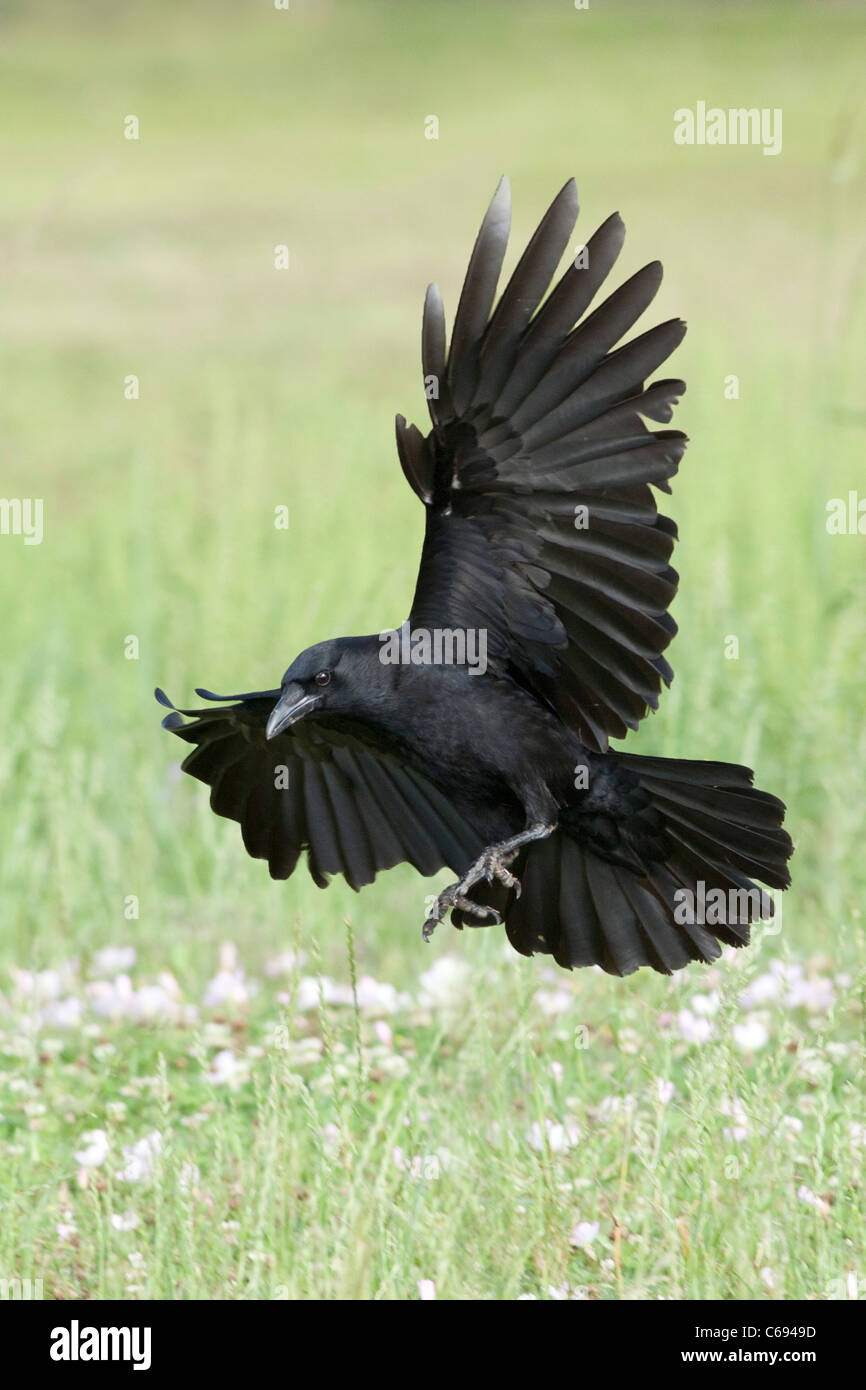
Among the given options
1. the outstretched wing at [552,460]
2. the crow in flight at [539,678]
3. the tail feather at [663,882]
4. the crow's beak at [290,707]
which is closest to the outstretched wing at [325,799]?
the crow in flight at [539,678]

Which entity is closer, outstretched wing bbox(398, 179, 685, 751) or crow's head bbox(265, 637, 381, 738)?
outstretched wing bbox(398, 179, 685, 751)

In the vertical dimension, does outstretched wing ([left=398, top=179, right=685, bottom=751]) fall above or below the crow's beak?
above

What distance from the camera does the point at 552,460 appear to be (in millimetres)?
2873

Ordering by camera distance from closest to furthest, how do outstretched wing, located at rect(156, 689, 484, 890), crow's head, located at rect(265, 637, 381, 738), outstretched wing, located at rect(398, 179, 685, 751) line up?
outstretched wing, located at rect(398, 179, 685, 751)
crow's head, located at rect(265, 637, 381, 738)
outstretched wing, located at rect(156, 689, 484, 890)

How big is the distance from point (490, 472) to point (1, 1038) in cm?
177

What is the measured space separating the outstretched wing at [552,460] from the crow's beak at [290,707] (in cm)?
25

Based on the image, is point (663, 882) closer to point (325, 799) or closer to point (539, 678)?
point (539, 678)

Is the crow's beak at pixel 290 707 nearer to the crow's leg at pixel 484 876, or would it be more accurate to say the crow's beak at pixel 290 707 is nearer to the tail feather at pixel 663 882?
the crow's leg at pixel 484 876

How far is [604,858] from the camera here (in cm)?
338

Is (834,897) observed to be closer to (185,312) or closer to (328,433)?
(328,433)

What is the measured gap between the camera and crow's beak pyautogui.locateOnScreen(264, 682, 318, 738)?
3.06m

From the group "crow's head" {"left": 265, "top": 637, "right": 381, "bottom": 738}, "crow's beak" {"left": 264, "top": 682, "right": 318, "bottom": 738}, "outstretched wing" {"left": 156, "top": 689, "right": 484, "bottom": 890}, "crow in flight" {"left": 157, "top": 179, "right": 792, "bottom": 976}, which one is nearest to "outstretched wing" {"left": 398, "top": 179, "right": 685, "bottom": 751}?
"crow in flight" {"left": 157, "top": 179, "right": 792, "bottom": 976}

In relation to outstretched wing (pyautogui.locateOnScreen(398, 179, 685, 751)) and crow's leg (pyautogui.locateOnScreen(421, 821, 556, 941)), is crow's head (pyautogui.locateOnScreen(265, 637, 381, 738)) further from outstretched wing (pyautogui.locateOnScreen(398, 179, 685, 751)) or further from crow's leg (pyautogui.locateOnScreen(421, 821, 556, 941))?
crow's leg (pyautogui.locateOnScreen(421, 821, 556, 941))

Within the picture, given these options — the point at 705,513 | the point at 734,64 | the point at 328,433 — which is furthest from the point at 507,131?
the point at 705,513
